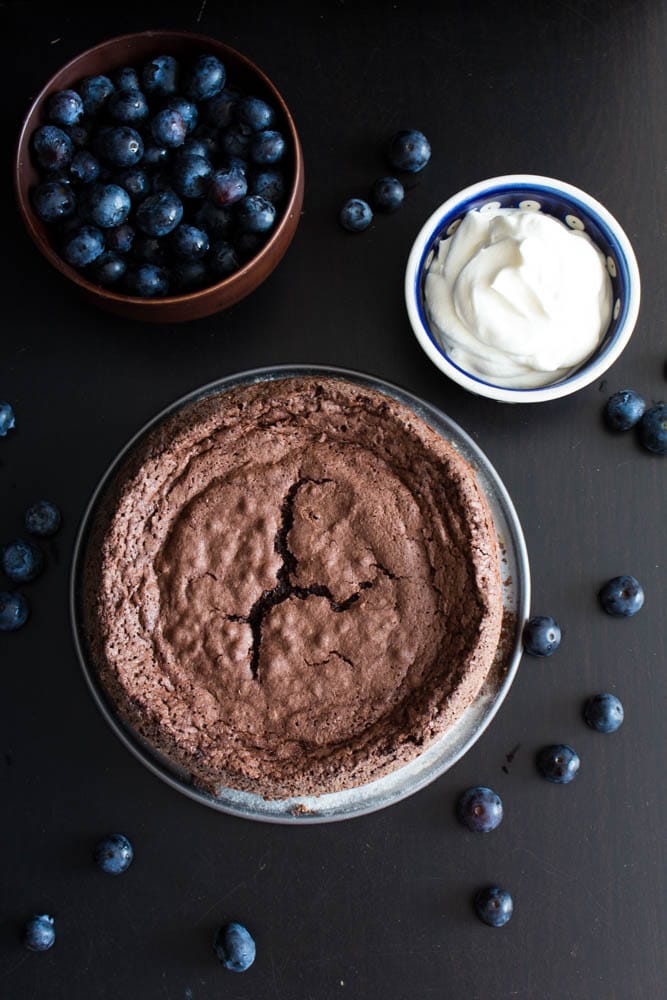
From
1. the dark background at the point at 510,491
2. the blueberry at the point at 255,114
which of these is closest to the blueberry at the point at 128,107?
the blueberry at the point at 255,114

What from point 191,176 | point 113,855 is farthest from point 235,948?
point 191,176

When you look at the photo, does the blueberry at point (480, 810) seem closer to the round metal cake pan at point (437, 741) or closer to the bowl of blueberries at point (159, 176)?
the round metal cake pan at point (437, 741)

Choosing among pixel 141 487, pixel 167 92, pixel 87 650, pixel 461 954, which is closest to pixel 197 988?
pixel 461 954

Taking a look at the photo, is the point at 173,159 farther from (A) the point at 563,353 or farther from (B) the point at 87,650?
(B) the point at 87,650

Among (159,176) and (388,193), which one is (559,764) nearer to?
(388,193)

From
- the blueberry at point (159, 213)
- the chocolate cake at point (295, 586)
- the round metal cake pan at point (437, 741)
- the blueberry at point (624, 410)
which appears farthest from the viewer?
the blueberry at point (624, 410)

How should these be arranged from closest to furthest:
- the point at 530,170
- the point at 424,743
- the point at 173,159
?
1. the point at 424,743
2. the point at 173,159
3. the point at 530,170

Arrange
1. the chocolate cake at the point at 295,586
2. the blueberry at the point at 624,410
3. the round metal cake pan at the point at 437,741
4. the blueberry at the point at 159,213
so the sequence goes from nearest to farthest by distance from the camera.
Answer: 1. the chocolate cake at the point at 295,586
2. the blueberry at the point at 159,213
3. the round metal cake pan at the point at 437,741
4. the blueberry at the point at 624,410
